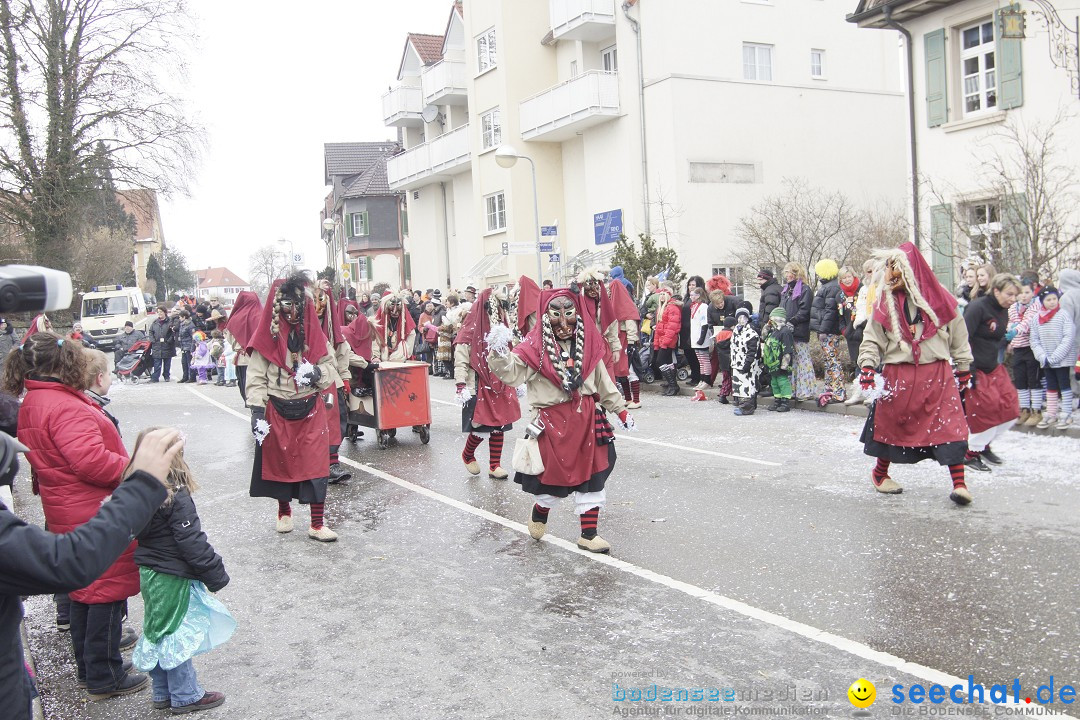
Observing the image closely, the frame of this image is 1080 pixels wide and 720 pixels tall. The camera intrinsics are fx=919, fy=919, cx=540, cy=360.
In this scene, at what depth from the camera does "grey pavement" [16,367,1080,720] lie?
423cm

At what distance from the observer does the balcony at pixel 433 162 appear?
115 ft

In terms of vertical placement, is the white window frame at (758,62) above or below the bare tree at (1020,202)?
above

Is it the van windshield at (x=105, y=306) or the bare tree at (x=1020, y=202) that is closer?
the bare tree at (x=1020, y=202)

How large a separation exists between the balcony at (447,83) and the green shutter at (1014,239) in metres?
25.1

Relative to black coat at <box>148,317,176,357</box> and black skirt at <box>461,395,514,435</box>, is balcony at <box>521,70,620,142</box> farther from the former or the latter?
black skirt at <box>461,395,514,435</box>

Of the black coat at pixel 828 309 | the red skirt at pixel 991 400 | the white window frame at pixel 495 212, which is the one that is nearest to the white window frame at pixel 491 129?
the white window frame at pixel 495 212

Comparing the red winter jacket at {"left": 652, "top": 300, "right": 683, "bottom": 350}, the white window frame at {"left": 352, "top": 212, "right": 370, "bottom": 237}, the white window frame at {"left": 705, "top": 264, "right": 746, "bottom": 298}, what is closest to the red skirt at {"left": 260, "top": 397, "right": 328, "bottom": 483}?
the red winter jacket at {"left": 652, "top": 300, "right": 683, "bottom": 350}

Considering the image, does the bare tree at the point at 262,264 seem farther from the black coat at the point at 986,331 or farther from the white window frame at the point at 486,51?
the black coat at the point at 986,331

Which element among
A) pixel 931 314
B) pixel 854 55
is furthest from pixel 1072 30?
pixel 854 55

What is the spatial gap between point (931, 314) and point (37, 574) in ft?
21.3

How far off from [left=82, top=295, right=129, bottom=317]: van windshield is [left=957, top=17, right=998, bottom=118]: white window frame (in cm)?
3195

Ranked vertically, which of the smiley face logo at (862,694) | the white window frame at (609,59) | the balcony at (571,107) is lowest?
the smiley face logo at (862,694)

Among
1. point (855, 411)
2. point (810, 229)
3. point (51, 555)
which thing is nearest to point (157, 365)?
point (810, 229)

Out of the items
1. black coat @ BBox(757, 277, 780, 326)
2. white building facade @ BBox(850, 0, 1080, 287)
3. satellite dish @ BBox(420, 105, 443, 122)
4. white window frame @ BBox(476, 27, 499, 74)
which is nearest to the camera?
black coat @ BBox(757, 277, 780, 326)
